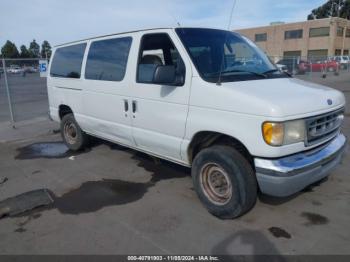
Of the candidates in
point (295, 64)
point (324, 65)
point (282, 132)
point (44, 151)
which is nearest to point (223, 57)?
point (282, 132)

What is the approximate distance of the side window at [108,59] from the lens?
445 cm

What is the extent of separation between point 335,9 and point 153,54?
8863 centimetres

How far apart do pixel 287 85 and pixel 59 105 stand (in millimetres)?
4504

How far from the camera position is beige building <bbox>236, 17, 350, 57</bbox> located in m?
49.1

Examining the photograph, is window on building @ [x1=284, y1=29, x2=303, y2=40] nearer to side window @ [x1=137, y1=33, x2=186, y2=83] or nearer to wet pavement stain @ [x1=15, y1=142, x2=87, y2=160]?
wet pavement stain @ [x1=15, y1=142, x2=87, y2=160]

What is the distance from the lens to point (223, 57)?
3848 millimetres

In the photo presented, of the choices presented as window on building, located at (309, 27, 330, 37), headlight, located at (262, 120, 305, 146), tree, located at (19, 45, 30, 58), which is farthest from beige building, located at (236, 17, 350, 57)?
tree, located at (19, 45, 30, 58)

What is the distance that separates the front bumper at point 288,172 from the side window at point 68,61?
380cm

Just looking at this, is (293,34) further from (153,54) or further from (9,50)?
(9,50)

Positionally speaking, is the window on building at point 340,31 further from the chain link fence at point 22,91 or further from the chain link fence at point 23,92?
the chain link fence at point 23,92

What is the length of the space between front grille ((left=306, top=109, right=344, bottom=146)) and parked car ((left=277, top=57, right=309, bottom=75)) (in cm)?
1744

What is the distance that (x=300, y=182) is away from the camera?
309 cm

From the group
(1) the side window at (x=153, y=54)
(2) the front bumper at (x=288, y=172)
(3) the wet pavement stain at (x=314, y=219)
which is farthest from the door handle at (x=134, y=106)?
(3) the wet pavement stain at (x=314, y=219)

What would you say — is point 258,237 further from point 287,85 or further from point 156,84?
point 156,84
